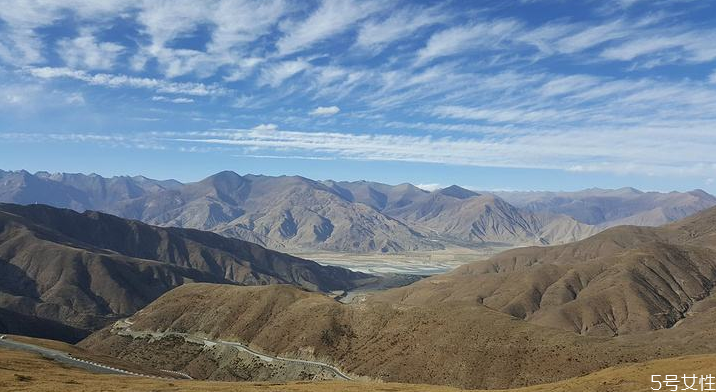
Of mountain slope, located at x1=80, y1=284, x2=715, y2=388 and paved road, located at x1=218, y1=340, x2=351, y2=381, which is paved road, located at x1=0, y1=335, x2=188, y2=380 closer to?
mountain slope, located at x1=80, y1=284, x2=715, y2=388

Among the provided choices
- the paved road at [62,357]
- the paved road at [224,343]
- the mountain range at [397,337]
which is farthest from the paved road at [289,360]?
the paved road at [62,357]

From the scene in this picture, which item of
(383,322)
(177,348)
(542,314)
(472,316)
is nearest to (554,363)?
(472,316)

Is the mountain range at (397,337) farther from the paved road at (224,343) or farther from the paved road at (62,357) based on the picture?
the paved road at (62,357)

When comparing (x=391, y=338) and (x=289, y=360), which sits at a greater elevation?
(x=391, y=338)

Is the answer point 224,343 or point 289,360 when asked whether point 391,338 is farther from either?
point 224,343

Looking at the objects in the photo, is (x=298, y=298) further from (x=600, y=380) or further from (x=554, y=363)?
(x=600, y=380)

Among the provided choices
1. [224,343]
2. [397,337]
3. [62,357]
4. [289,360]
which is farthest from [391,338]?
[62,357]
